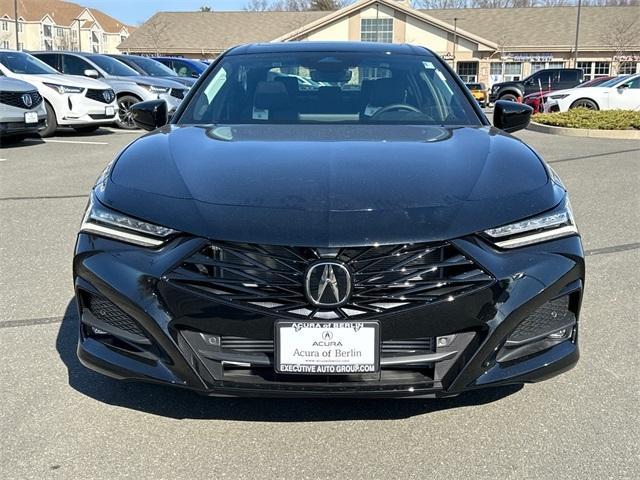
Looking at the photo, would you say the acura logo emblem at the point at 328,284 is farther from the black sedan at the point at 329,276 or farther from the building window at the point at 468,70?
the building window at the point at 468,70

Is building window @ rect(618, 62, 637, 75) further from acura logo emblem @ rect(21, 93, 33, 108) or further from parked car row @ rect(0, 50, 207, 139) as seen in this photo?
acura logo emblem @ rect(21, 93, 33, 108)

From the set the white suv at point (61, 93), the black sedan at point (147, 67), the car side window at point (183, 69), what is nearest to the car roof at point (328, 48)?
the white suv at point (61, 93)

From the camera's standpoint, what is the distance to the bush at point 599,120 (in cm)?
1420

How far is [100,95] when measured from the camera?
13.4m

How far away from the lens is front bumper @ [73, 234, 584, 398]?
235 cm

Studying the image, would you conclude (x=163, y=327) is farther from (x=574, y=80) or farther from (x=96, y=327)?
(x=574, y=80)

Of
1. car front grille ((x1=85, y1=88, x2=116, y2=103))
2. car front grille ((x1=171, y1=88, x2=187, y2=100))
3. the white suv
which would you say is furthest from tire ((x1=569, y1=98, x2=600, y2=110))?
the white suv

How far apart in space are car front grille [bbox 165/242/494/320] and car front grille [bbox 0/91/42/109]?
A: 9920mm

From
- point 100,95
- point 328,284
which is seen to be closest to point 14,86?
point 100,95

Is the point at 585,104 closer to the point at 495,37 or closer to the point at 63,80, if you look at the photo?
the point at 63,80

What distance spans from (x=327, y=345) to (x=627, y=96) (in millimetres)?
18312

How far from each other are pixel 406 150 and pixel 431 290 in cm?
88

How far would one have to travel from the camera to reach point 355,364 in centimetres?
236

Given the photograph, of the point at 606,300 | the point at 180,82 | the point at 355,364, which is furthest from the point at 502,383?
the point at 180,82
